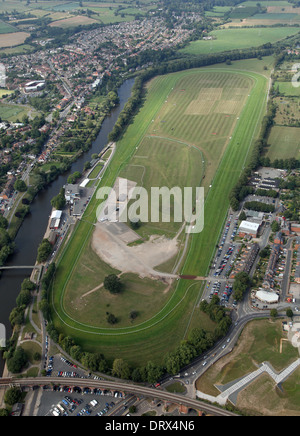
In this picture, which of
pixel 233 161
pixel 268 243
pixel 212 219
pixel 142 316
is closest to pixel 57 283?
pixel 142 316

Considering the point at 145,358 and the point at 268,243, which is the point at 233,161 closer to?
the point at 268,243

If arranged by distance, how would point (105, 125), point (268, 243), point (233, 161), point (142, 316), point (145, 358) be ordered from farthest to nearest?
1. point (105, 125)
2. point (233, 161)
3. point (268, 243)
4. point (142, 316)
5. point (145, 358)

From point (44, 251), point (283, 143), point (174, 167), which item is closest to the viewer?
point (44, 251)

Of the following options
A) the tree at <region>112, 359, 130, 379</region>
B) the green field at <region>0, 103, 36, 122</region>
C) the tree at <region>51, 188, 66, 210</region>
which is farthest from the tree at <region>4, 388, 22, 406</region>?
the green field at <region>0, 103, 36, 122</region>

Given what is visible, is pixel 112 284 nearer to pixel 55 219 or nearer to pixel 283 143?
pixel 55 219

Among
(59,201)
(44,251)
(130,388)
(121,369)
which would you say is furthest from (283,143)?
(130,388)
